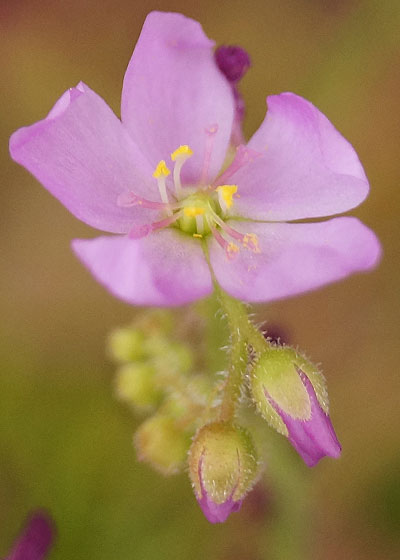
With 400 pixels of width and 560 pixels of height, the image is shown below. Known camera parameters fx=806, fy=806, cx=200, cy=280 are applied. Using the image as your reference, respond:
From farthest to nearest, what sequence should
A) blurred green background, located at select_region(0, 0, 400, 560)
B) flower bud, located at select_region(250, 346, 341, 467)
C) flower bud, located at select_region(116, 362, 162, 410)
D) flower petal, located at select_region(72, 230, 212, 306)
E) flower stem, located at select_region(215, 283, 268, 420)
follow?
blurred green background, located at select_region(0, 0, 400, 560)
flower bud, located at select_region(116, 362, 162, 410)
flower stem, located at select_region(215, 283, 268, 420)
flower bud, located at select_region(250, 346, 341, 467)
flower petal, located at select_region(72, 230, 212, 306)

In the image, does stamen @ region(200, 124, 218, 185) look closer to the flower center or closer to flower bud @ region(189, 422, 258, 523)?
the flower center

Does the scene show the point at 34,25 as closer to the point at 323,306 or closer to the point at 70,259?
the point at 70,259

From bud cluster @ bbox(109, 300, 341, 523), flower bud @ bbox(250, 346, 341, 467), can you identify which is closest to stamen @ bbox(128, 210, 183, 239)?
bud cluster @ bbox(109, 300, 341, 523)

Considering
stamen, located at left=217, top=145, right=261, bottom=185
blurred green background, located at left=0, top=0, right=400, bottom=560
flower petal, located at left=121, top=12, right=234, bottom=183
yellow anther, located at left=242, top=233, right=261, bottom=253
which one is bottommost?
blurred green background, located at left=0, top=0, right=400, bottom=560

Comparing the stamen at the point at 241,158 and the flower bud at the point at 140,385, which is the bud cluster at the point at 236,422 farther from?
the stamen at the point at 241,158

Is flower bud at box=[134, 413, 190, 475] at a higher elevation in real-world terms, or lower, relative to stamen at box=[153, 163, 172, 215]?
lower

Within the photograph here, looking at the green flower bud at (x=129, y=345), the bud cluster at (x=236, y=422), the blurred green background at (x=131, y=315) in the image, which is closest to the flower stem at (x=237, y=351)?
the bud cluster at (x=236, y=422)

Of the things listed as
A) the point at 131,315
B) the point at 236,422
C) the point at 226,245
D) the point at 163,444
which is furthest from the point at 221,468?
the point at 131,315
